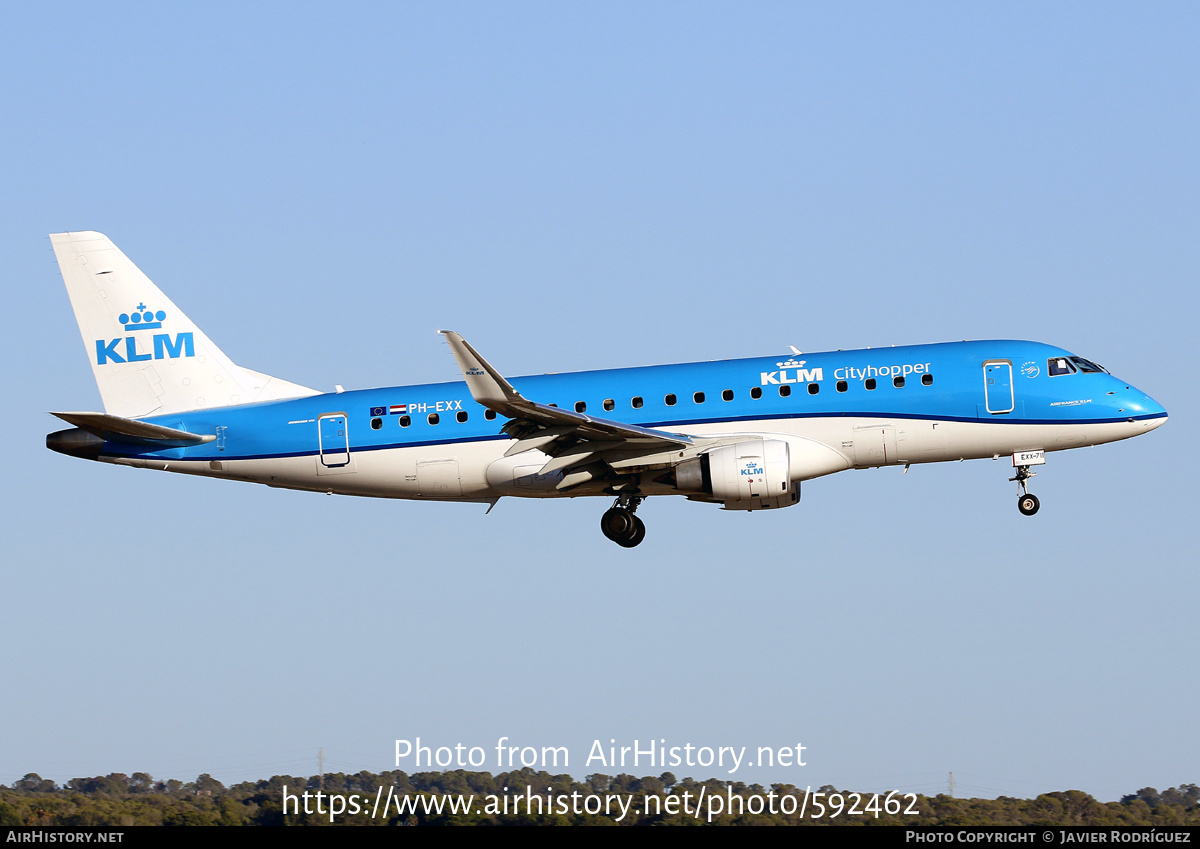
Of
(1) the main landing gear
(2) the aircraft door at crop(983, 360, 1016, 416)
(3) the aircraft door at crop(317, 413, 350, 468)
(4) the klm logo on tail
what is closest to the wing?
(1) the main landing gear

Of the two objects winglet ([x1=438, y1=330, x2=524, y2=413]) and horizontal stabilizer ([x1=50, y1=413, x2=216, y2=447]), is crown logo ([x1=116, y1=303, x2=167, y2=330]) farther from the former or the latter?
winglet ([x1=438, y1=330, x2=524, y2=413])

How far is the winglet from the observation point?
38.3 m

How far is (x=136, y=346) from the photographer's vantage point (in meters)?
48.8

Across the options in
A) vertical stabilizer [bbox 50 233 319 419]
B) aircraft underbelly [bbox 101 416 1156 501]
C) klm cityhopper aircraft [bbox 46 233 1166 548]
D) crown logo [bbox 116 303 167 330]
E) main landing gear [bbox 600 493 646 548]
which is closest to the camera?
klm cityhopper aircraft [bbox 46 233 1166 548]

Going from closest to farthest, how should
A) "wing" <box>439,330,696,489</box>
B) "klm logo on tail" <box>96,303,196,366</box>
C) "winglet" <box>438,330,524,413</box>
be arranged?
"winglet" <box>438,330,524,413</box> → "wing" <box>439,330,696,489</box> → "klm logo on tail" <box>96,303,196,366</box>

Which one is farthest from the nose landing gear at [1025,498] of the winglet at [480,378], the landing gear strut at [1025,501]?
the winglet at [480,378]

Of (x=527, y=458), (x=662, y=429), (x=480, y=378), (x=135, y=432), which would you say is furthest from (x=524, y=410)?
(x=135, y=432)

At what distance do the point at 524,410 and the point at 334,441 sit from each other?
8.06 metres

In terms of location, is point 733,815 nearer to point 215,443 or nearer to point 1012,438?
point 1012,438

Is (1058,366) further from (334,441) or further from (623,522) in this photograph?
(334,441)

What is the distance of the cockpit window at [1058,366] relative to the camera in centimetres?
4334

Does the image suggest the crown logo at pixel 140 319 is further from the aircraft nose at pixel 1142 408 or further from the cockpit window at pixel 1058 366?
the aircraft nose at pixel 1142 408

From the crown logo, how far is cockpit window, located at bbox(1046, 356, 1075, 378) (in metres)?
27.3

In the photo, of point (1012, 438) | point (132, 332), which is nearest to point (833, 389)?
point (1012, 438)
